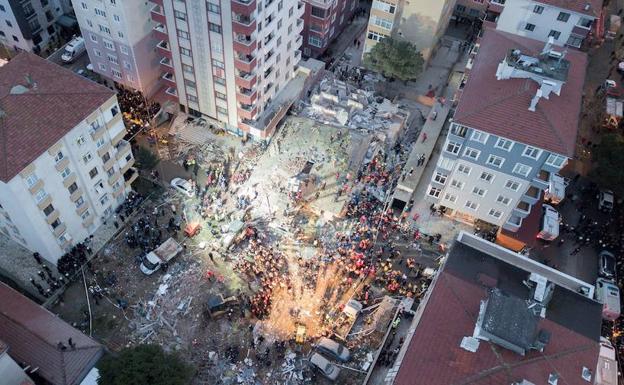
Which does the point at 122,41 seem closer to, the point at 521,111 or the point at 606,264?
the point at 521,111

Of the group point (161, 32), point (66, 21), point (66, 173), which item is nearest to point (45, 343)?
point (66, 173)

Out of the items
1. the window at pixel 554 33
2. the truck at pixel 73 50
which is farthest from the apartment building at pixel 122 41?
the window at pixel 554 33

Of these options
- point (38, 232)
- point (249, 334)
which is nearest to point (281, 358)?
point (249, 334)

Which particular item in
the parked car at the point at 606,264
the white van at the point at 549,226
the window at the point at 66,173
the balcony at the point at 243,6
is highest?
the balcony at the point at 243,6

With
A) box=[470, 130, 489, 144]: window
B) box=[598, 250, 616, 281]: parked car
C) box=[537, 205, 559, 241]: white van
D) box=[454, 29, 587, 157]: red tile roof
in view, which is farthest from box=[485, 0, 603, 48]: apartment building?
box=[598, 250, 616, 281]: parked car

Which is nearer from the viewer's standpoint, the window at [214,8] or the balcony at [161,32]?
the window at [214,8]

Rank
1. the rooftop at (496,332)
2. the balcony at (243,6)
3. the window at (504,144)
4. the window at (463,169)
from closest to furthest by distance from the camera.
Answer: the rooftop at (496,332), the window at (504,144), the balcony at (243,6), the window at (463,169)

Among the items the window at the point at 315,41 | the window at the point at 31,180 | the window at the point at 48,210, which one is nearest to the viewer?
the window at the point at 31,180

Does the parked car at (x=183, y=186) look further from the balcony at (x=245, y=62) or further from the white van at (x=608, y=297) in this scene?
the white van at (x=608, y=297)
